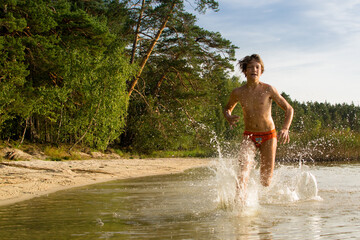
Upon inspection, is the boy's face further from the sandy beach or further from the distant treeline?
the distant treeline

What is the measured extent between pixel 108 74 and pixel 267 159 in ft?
45.8

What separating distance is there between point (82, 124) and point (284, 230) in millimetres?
15522

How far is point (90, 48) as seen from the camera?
20719 mm

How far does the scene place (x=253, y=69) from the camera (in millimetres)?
6215

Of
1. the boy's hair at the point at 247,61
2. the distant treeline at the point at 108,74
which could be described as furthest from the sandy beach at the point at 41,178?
the distant treeline at the point at 108,74

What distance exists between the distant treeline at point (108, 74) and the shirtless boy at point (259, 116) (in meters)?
12.1

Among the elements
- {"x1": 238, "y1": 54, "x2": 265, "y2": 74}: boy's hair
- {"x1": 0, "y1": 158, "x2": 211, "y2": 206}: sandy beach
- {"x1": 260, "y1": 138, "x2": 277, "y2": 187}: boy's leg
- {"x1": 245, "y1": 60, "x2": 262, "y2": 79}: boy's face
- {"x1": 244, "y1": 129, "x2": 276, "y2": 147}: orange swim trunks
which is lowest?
{"x1": 0, "y1": 158, "x2": 211, "y2": 206}: sandy beach

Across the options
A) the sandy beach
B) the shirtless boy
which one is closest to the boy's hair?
the shirtless boy

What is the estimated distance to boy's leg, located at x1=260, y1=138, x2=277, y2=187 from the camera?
6141 mm

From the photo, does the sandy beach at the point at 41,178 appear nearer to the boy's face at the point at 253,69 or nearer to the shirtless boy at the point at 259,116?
the shirtless boy at the point at 259,116

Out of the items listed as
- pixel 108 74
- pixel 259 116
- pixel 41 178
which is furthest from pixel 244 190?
pixel 108 74

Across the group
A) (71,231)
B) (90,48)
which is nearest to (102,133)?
(90,48)

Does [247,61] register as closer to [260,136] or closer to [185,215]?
[260,136]

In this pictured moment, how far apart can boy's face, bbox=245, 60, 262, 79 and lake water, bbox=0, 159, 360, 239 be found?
5.11ft
